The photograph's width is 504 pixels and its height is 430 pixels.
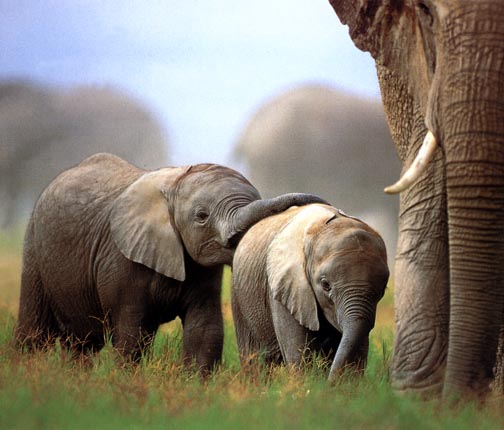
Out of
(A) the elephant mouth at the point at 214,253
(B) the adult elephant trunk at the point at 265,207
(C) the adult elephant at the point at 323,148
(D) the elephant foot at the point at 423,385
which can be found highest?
(B) the adult elephant trunk at the point at 265,207

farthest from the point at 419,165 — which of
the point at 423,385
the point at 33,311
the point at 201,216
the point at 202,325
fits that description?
the point at 33,311

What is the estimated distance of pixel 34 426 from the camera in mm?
3307

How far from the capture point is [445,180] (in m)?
4.04

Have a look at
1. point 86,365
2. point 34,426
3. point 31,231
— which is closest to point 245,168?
point 31,231

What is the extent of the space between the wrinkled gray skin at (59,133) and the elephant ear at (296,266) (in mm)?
7615

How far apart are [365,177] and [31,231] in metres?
7.17

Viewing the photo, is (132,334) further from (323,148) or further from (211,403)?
(323,148)

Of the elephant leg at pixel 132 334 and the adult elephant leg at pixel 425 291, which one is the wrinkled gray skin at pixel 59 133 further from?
the adult elephant leg at pixel 425 291

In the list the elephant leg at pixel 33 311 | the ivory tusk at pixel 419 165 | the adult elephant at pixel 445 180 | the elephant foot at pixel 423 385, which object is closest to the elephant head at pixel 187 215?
the elephant leg at pixel 33 311

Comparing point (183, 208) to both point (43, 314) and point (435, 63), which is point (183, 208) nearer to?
point (43, 314)

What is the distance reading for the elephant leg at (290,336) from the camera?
4641mm

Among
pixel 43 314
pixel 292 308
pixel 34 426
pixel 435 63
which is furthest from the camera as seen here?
pixel 43 314

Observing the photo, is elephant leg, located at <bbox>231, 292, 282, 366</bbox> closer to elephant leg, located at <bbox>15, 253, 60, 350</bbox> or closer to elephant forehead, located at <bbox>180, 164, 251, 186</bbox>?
elephant forehead, located at <bbox>180, 164, 251, 186</bbox>

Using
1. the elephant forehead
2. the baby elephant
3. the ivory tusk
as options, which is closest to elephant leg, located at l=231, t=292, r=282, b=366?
the baby elephant
